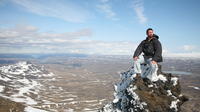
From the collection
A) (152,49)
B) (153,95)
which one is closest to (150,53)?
(152,49)

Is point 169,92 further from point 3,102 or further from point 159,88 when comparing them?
point 3,102

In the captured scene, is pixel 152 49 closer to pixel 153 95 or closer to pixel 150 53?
pixel 150 53

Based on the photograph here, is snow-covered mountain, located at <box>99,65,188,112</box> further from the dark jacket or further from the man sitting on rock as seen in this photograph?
the dark jacket

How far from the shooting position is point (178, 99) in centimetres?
1712

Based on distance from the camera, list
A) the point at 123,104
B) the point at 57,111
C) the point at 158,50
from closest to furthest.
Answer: the point at 158,50
the point at 123,104
the point at 57,111

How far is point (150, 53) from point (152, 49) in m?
0.43

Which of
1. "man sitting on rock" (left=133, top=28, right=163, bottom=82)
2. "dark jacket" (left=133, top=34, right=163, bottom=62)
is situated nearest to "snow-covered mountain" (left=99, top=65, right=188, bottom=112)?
"man sitting on rock" (left=133, top=28, right=163, bottom=82)

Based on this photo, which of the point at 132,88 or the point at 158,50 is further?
the point at 132,88

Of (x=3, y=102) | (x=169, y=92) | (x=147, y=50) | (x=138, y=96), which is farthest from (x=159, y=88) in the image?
(x=3, y=102)

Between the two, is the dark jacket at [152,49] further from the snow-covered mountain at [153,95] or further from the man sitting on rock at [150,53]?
the snow-covered mountain at [153,95]

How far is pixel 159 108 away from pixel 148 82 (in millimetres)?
2345

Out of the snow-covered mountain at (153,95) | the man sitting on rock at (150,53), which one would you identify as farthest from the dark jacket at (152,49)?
the snow-covered mountain at (153,95)

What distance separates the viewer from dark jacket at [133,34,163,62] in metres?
15.8

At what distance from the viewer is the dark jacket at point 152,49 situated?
1579cm
